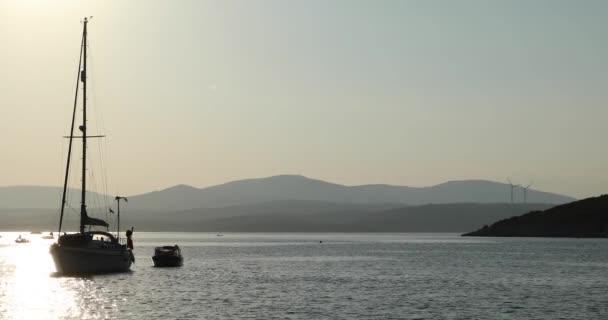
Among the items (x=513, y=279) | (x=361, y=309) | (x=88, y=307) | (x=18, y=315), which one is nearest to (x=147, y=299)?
(x=88, y=307)

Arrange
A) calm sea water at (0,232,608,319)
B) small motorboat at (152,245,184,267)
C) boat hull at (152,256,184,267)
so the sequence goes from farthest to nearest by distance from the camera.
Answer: small motorboat at (152,245,184,267) → boat hull at (152,256,184,267) → calm sea water at (0,232,608,319)

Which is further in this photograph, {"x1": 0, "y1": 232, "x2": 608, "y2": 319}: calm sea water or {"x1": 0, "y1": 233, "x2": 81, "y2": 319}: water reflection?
{"x1": 0, "y1": 232, "x2": 608, "y2": 319}: calm sea water

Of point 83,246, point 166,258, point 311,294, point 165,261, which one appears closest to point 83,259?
point 83,246

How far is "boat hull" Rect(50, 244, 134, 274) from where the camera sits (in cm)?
9325

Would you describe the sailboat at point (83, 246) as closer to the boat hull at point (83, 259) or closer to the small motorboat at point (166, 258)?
the boat hull at point (83, 259)

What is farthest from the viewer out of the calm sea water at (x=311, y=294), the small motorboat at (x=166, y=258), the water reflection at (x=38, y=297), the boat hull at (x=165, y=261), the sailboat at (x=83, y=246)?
the small motorboat at (x=166, y=258)

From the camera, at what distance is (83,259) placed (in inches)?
3711

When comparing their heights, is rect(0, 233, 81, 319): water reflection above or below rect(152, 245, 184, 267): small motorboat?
below

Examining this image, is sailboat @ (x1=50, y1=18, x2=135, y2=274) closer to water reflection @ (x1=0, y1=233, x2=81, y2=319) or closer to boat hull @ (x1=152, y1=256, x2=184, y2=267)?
water reflection @ (x1=0, y1=233, x2=81, y2=319)

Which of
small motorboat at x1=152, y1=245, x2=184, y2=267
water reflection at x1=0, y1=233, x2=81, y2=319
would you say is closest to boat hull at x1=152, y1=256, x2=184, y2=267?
small motorboat at x1=152, y1=245, x2=184, y2=267

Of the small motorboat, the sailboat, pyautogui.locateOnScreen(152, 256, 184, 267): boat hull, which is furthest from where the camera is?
the small motorboat

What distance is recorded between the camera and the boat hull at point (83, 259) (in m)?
93.2

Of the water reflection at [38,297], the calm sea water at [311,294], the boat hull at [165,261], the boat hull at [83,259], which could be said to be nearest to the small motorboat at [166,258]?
the boat hull at [165,261]

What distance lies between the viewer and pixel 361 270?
118 meters
